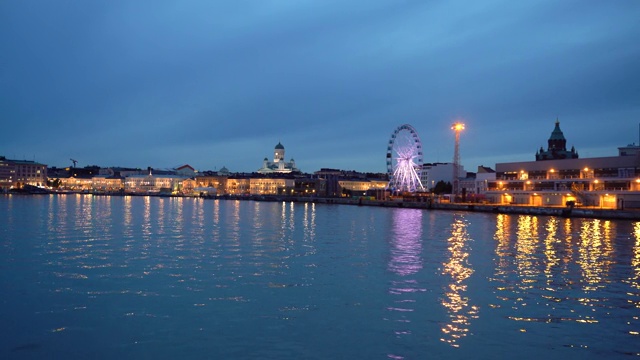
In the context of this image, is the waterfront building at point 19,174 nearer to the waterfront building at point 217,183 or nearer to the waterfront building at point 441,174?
the waterfront building at point 217,183

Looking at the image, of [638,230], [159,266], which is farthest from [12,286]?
[638,230]

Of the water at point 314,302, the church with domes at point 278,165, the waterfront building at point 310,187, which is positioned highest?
the church with domes at point 278,165

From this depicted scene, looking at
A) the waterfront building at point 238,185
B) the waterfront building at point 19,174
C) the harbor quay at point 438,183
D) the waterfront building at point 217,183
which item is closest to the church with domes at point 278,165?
the harbor quay at point 438,183

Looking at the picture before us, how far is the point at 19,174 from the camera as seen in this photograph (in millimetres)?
152375

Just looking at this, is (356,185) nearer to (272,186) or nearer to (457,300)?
(272,186)

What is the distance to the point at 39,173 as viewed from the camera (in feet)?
518

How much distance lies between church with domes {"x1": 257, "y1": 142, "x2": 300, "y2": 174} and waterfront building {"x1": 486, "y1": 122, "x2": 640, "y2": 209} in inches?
4560

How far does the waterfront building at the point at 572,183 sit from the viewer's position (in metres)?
57.4

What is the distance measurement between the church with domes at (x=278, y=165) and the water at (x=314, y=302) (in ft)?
535

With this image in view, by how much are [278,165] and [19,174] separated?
77.8 m

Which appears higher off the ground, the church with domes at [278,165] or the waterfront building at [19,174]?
the church with domes at [278,165]

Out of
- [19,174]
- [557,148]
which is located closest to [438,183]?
[557,148]

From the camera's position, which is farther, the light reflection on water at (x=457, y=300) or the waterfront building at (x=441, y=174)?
the waterfront building at (x=441, y=174)

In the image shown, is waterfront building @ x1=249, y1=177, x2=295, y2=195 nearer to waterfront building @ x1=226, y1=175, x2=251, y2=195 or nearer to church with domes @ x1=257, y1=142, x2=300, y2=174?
waterfront building @ x1=226, y1=175, x2=251, y2=195
